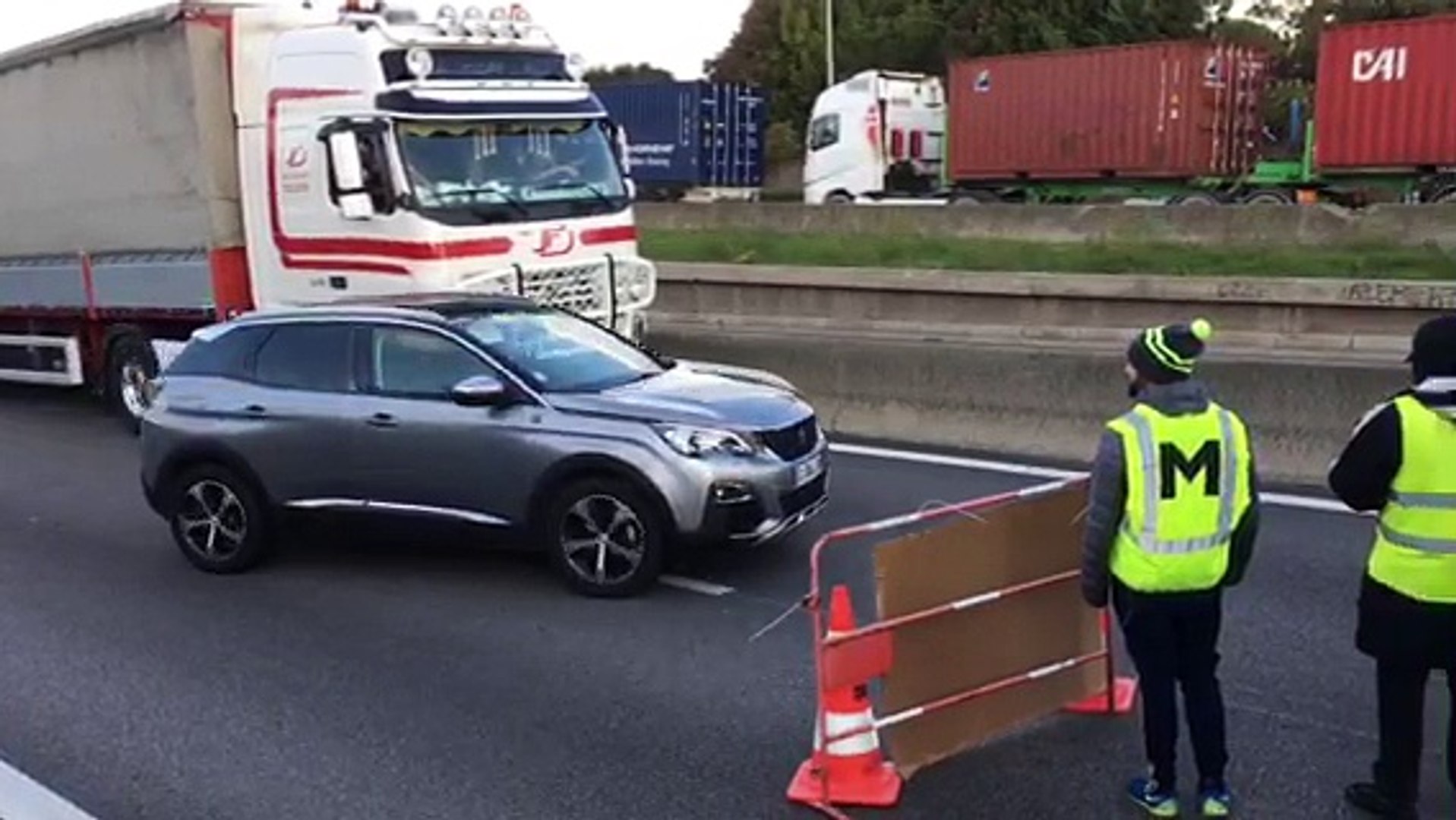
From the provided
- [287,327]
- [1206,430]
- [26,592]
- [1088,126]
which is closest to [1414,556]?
[1206,430]

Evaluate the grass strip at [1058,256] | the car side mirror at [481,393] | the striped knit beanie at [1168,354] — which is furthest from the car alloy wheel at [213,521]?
the grass strip at [1058,256]

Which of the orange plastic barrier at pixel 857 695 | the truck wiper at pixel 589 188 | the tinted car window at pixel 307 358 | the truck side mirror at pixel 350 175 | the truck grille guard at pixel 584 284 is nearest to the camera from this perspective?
the orange plastic barrier at pixel 857 695

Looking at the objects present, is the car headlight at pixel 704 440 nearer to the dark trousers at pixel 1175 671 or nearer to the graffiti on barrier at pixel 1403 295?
the dark trousers at pixel 1175 671

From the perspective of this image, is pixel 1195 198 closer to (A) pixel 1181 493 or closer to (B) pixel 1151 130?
(B) pixel 1151 130

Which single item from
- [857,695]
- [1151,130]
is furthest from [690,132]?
[857,695]

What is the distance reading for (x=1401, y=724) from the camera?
14.5 feet

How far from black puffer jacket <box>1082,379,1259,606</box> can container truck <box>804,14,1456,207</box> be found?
78.1 ft

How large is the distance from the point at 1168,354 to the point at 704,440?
10.3ft

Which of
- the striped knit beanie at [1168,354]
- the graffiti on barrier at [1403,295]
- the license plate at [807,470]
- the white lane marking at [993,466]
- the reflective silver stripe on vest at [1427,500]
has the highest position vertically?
the striped knit beanie at [1168,354]

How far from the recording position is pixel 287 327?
8.20m

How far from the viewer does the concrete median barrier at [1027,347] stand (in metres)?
9.59

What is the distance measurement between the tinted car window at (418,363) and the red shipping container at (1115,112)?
2549 cm

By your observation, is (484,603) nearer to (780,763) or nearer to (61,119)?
(780,763)

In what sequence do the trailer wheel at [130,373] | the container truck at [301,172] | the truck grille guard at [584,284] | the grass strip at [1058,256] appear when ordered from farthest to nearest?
the grass strip at [1058,256]
the trailer wheel at [130,373]
the truck grille guard at [584,284]
the container truck at [301,172]
